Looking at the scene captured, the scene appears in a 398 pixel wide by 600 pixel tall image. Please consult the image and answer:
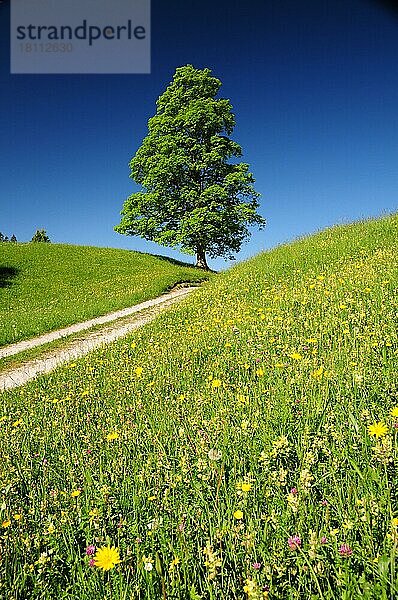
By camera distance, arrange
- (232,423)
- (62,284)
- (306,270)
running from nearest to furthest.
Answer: (232,423) < (306,270) < (62,284)

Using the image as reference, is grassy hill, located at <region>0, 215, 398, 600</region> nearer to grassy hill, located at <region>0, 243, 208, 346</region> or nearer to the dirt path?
the dirt path

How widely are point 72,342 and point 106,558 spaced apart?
11.0 m

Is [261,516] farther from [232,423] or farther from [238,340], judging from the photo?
[238,340]

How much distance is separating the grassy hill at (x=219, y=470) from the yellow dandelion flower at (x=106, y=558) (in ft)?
0.04

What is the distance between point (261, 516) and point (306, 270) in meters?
11.2

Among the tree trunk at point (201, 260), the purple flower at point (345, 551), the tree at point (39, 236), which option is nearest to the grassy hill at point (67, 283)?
the tree trunk at point (201, 260)

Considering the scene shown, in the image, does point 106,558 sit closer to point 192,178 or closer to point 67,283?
point 67,283

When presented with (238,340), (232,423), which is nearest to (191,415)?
(232,423)

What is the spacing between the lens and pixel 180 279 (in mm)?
25625

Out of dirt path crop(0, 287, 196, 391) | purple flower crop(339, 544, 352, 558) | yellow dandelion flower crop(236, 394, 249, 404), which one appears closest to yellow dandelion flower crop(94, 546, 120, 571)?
purple flower crop(339, 544, 352, 558)

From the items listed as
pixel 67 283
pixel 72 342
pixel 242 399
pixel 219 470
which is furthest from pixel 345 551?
pixel 67 283

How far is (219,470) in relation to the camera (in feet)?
10.2

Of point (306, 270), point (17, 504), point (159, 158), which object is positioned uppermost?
point (159, 158)

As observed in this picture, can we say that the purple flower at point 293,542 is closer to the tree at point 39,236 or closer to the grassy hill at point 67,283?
the grassy hill at point 67,283
